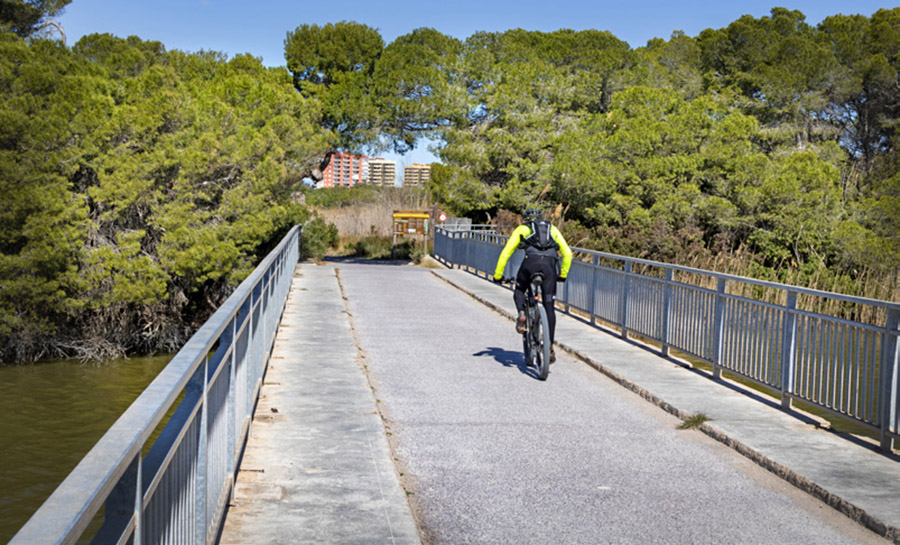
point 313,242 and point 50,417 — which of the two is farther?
point 313,242

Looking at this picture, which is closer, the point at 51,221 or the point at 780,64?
the point at 51,221

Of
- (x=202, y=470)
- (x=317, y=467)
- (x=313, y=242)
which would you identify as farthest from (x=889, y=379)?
(x=313, y=242)

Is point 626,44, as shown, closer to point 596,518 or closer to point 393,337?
point 393,337

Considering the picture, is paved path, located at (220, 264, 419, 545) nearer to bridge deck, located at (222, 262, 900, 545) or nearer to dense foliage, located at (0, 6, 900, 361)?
bridge deck, located at (222, 262, 900, 545)

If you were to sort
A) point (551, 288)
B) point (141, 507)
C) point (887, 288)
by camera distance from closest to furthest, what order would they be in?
point (141, 507)
point (551, 288)
point (887, 288)

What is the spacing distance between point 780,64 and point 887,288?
92.7ft

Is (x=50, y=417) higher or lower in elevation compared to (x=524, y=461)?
lower

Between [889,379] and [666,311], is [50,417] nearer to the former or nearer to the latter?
[666,311]

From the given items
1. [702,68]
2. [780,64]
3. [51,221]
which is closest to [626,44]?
[702,68]

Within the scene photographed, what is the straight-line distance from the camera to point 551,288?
10898 millimetres

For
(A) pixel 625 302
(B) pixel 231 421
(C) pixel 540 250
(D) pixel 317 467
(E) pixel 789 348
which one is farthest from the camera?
(A) pixel 625 302

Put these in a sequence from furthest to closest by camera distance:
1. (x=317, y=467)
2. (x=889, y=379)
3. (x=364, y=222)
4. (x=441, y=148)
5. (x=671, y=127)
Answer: (x=364, y=222), (x=441, y=148), (x=671, y=127), (x=889, y=379), (x=317, y=467)

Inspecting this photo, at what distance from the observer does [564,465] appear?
6.96 meters

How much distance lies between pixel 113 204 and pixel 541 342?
2094 cm
